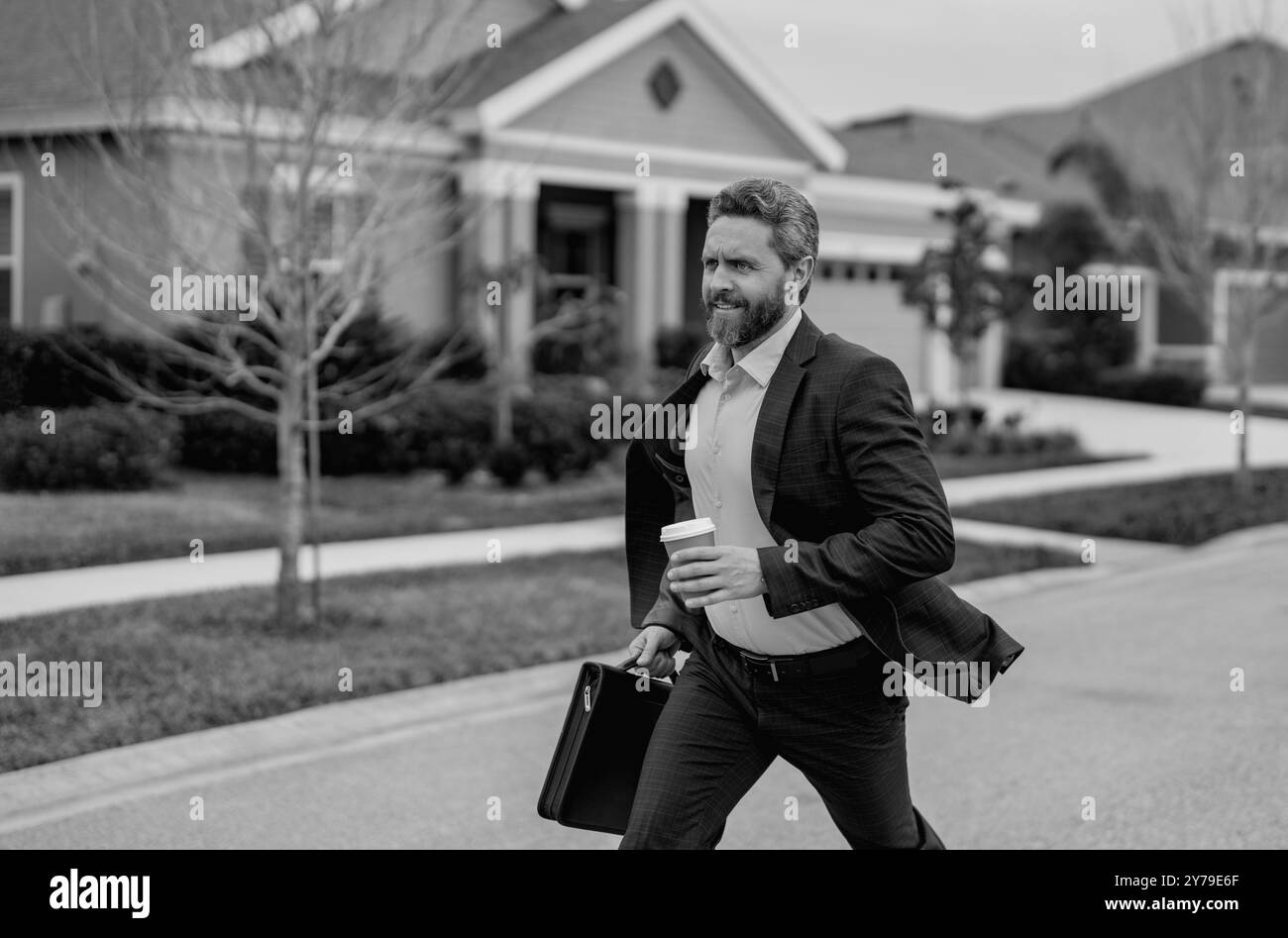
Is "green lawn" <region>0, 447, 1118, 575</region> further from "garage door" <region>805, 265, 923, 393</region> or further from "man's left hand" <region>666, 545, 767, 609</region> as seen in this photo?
"garage door" <region>805, 265, 923, 393</region>

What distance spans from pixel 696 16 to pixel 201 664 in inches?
637

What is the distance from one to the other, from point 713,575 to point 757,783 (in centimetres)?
365

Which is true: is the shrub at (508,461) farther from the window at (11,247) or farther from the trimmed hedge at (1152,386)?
the trimmed hedge at (1152,386)

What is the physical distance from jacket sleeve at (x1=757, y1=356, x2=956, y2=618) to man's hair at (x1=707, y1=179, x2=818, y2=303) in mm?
410

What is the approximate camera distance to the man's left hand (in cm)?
335

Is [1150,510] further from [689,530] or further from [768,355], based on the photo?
[689,530]

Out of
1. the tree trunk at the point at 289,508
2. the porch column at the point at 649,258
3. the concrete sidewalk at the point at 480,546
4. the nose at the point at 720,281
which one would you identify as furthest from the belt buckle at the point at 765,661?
the porch column at the point at 649,258

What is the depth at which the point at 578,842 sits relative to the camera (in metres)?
5.80

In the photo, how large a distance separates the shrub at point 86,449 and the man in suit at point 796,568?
1097cm

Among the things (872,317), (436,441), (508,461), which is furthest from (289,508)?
(872,317)

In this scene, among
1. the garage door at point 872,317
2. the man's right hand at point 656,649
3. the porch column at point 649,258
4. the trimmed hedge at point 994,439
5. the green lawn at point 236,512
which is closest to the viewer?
the man's right hand at point 656,649

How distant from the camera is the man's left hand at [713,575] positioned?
3348mm

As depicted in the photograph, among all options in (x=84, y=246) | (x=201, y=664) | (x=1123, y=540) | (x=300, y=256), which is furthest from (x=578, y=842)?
(x=1123, y=540)

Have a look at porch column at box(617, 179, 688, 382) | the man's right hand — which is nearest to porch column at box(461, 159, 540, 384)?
porch column at box(617, 179, 688, 382)
